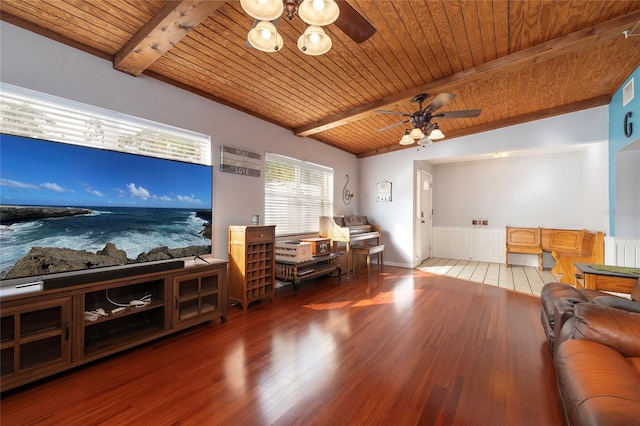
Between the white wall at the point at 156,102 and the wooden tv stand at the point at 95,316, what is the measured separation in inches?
30.5

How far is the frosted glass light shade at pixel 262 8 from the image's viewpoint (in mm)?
1417

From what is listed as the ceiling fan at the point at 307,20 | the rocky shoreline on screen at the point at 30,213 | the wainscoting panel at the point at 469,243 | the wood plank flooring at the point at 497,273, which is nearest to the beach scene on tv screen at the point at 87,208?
A: the rocky shoreline on screen at the point at 30,213

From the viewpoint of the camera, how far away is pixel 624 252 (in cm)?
365

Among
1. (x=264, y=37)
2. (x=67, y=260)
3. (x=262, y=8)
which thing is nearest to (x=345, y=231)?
(x=264, y=37)

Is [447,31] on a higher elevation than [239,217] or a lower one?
higher

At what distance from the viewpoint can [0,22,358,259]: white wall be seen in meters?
2.14

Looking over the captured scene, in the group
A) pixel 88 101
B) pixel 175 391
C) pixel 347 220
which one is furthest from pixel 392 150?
pixel 175 391

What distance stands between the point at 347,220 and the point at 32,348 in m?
4.76

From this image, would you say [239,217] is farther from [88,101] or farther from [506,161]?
[506,161]

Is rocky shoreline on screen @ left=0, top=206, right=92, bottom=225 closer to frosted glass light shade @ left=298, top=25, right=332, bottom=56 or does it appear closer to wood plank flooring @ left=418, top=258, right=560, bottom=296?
frosted glass light shade @ left=298, top=25, right=332, bottom=56

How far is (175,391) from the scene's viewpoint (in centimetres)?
182

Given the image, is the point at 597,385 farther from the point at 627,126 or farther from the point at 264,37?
the point at 627,126

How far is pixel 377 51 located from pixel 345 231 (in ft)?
10.6

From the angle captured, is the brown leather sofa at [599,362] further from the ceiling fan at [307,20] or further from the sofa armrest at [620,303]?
the ceiling fan at [307,20]
